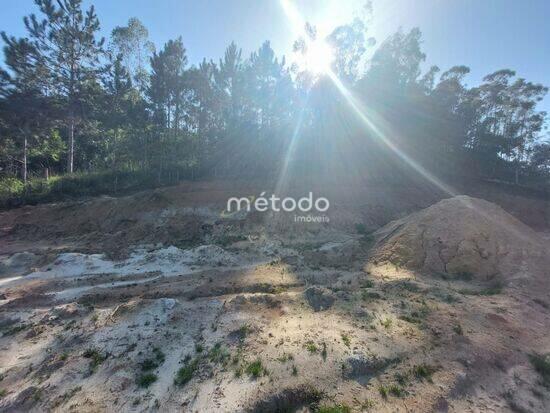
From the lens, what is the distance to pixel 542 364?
644 centimetres

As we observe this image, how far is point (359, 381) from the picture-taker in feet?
20.0

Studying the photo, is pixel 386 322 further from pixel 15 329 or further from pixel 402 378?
pixel 15 329

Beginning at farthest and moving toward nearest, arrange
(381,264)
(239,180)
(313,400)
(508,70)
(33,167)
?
1. (508,70)
2. (33,167)
3. (239,180)
4. (381,264)
5. (313,400)

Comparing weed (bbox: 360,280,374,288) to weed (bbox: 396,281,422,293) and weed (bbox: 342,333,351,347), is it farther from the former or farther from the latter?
weed (bbox: 342,333,351,347)

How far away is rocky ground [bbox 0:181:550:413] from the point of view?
5879mm

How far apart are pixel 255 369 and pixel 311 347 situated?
1329 millimetres

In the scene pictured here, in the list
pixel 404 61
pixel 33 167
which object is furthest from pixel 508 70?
pixel 33 167

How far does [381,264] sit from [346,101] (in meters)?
17.5

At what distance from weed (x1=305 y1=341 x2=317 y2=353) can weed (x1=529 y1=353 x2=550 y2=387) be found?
453cm

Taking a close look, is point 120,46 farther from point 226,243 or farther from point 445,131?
point 445,131

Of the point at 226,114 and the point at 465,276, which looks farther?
the point at 226,114

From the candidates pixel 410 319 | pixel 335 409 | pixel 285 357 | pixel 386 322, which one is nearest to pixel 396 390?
pixel 335 409

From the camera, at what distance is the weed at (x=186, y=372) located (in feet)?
20.3

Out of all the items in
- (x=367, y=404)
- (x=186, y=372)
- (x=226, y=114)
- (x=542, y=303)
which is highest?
(x=226, y=114)
